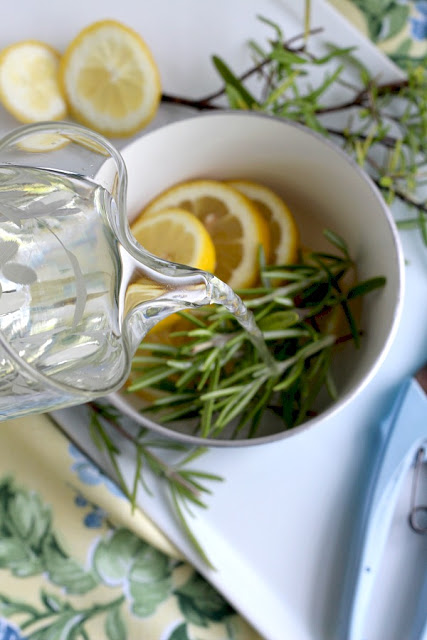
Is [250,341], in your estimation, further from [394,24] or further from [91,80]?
[394,24]

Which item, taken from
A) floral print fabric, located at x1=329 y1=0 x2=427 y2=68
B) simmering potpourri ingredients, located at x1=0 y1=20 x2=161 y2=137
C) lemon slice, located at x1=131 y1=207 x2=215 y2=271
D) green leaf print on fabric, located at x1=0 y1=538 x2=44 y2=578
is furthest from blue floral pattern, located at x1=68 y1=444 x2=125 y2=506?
floral print fabric, located at x1=329 y1=0 x2=427 y2=68

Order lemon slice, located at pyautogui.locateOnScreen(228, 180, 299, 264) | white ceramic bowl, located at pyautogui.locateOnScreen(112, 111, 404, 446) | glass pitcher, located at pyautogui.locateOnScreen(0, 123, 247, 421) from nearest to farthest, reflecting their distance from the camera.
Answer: glass pitcher, located at pyautogui.locateOnScreen(0, 123, 247, 421) < white ceramic bowl, located at pyautogui.locateOnScreen(112, 111, 404, 446) < lemon slice, located at pyautogui.locateOnScreen(228, 180, 299, 264)

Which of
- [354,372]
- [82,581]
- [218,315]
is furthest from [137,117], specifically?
[82,581]

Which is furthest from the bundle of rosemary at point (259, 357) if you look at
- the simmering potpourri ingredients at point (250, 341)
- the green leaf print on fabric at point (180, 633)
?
the green leaf print on fabric at point (180, 633)

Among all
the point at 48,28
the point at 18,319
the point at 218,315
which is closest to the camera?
the point at 18,319

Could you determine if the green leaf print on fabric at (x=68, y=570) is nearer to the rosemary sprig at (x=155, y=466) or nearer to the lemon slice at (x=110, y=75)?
the rosemary sprig at (x=155, y=466)

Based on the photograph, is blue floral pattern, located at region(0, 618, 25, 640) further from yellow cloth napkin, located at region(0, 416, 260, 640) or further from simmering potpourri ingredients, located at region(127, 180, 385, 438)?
simmering potpourri ingredients, located at region(127, 180, 385, 438)

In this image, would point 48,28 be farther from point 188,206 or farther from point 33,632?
point 33,632
